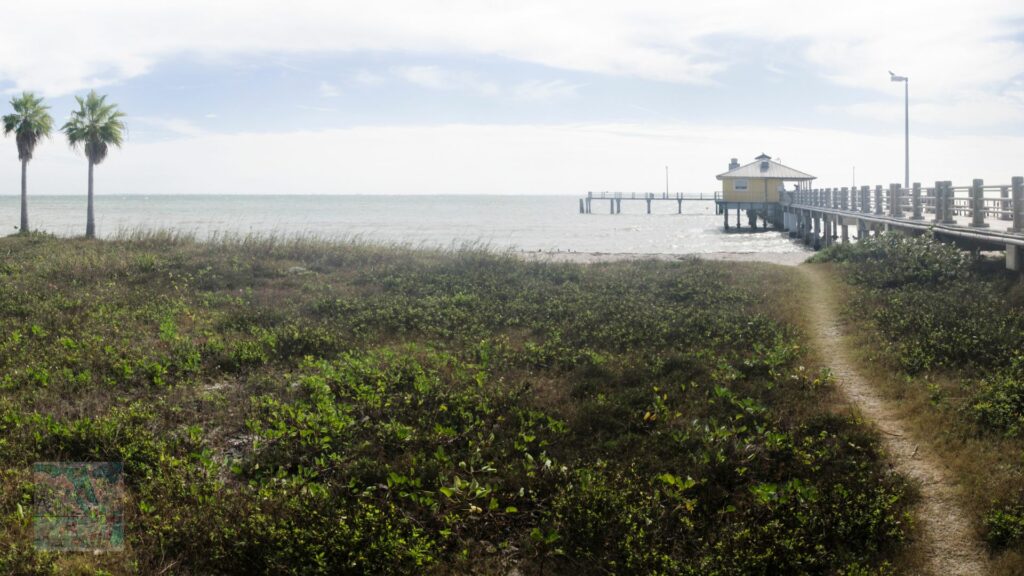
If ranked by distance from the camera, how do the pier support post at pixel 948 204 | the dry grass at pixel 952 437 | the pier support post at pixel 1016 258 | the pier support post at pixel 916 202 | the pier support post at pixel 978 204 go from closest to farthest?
the dry grass at pixel 952 437 → the pier support post at pixel 1016 258 → the pier support post at pixel 978 204 → the pier support post at pixel 948 204 → the pier support post at pixel 916 202

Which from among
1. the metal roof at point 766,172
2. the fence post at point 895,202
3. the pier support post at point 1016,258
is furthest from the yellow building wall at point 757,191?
the pier support post at point 1016,258

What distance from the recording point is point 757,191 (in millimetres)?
61594

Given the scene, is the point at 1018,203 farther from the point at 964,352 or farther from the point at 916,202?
the point at 916,202

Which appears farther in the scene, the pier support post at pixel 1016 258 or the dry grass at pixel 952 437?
the pier support post at pixel 1016 258

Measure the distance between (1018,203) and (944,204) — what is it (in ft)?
16.4

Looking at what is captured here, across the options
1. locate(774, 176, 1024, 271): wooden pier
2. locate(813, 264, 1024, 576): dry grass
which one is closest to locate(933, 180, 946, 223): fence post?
locate(774, 176, 1024, 271): wooden pier

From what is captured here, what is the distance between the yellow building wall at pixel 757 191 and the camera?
61.5 metres

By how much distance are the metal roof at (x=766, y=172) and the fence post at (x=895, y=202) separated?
35529 mm

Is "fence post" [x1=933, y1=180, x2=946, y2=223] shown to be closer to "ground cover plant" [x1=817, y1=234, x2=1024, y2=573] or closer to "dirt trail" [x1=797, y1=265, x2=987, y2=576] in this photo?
"ground cover plant" [x1=817, y1=234, x2=1024, y2=573]

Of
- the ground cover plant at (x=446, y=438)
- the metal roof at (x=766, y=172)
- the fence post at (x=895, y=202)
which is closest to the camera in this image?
the ground cover plant at (x=446, y=438)

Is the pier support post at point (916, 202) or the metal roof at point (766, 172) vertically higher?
the metal roof at point (766, 172)

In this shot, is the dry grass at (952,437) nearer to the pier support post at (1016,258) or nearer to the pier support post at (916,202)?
the pier support post at (1016,258)

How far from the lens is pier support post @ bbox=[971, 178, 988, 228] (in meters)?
18.7

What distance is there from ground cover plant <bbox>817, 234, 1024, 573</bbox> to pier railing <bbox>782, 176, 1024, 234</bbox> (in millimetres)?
1380
